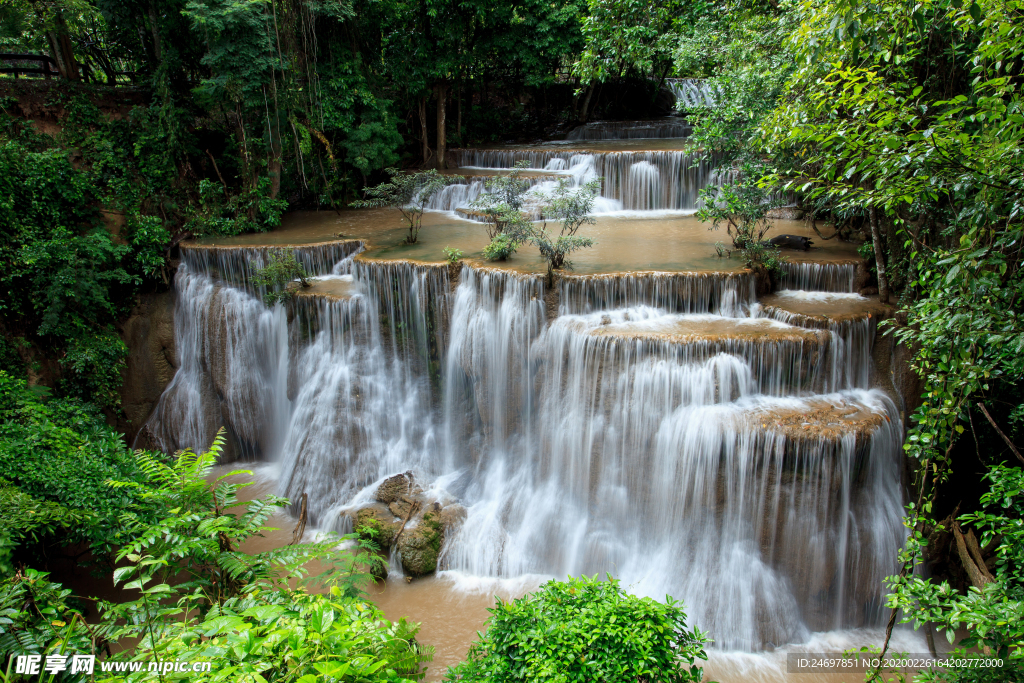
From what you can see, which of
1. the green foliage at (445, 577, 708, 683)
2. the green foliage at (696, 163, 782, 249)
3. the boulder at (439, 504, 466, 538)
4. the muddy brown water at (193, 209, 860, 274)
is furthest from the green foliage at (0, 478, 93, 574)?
the green foliage at (696, 163, 782, 249)

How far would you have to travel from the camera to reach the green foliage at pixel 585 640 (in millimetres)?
4070

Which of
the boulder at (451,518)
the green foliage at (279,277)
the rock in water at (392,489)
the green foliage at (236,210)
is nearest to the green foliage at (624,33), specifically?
the green foliage at (279,277)

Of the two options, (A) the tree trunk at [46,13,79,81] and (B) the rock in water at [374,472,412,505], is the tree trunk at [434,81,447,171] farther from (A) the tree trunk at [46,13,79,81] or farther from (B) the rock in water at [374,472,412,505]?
(B) the rock in water at [374,472,412,505]

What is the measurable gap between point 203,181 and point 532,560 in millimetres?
11281

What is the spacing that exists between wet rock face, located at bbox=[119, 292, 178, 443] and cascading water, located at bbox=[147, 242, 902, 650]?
30 centimetres

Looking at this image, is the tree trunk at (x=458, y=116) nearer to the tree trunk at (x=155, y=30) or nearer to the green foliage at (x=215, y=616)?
the tree trunk at (x=155, y=30)

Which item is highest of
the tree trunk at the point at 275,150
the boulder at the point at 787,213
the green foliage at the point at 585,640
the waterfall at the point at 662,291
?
the tree trunk at the point at 275,150

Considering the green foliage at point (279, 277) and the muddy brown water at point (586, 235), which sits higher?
the muddy brown water at point (586, 235)

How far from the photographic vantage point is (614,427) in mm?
8188

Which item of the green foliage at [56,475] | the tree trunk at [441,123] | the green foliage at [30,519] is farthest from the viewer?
the tree trunk at [441,123]

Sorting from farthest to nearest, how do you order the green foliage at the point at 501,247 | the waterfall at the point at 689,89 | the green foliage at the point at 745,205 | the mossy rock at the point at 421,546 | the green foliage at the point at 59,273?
the waterfall at the point at 689,89 → the green foliage at the point at 59,273 → the green foliage at the point at 501,247 → the green foliage at the point at 745,205 → the mossy rock at the point at 421,546

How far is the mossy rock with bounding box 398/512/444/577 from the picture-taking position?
8242mm

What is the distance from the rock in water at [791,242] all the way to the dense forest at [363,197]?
73 centimetres

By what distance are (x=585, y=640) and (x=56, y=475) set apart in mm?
6420
